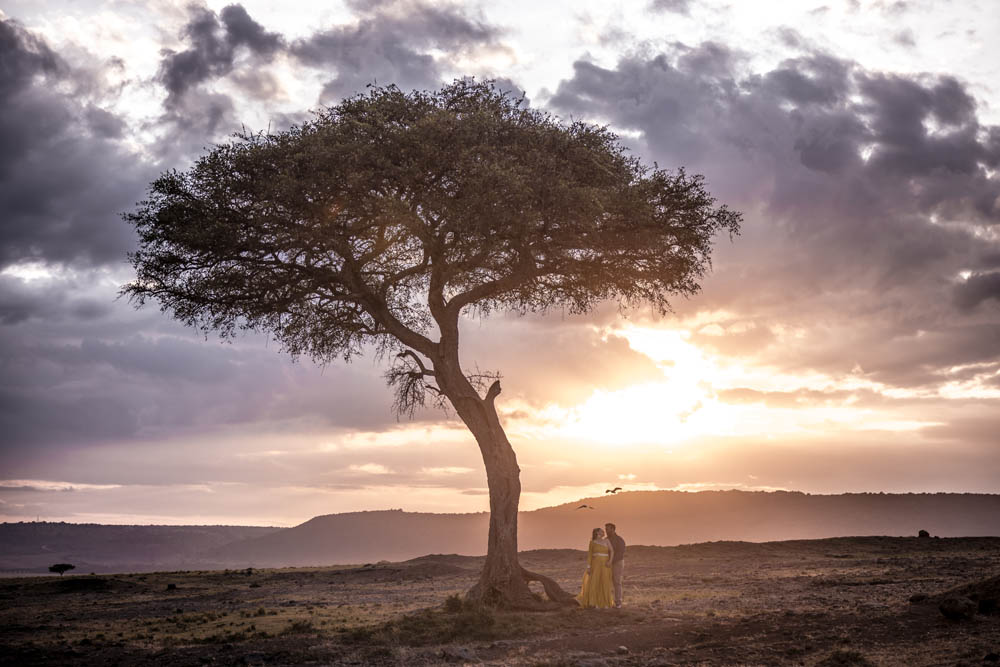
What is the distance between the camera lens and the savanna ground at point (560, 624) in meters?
18.0

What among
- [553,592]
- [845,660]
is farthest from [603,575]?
[845,660]

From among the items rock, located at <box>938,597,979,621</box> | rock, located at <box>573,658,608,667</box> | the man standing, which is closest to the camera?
rock, located at <box>573,658,608,667</box>

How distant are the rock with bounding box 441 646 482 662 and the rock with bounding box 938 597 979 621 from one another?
10542mm

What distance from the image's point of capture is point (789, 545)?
5275 cm

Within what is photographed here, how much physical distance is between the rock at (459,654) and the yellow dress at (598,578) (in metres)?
7.24

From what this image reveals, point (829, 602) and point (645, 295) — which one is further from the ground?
point (645, 295)

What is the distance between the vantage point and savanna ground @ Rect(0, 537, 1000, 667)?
18.0 m

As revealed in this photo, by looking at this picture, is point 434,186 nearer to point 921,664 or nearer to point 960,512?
point 921,664

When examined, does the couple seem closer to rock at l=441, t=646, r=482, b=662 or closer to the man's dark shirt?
the man's dark shirt

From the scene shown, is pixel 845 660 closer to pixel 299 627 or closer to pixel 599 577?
pixel 599 577

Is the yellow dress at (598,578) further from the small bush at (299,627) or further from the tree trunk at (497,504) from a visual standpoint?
the small bush at (299,627)

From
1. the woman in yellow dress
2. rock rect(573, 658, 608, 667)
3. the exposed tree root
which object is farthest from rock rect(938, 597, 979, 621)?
the exposed tree root

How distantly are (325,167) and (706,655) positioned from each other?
16583 millimetres

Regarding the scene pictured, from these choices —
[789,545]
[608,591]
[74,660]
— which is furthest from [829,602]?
[789,545]
